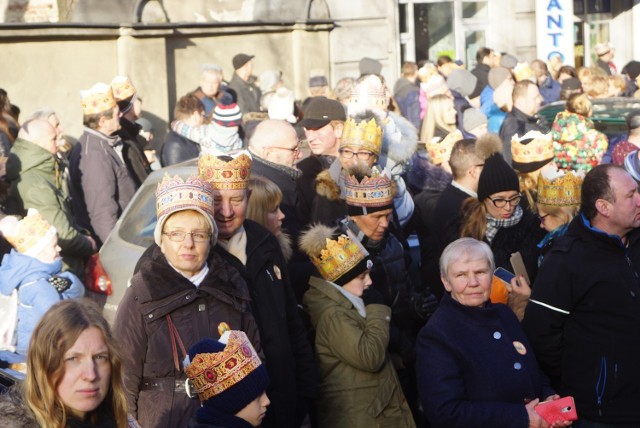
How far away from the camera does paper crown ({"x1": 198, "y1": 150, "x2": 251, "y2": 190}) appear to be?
5809 mm

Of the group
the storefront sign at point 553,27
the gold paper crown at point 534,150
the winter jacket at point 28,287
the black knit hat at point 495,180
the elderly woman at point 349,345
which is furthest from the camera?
the storefront sign at point 553,27

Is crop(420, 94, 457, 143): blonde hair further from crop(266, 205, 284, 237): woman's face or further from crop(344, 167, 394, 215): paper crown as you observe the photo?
crop(266, 205, 284, 237): woman's face

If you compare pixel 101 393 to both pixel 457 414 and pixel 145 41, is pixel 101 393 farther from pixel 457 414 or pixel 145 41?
pixel 145 41

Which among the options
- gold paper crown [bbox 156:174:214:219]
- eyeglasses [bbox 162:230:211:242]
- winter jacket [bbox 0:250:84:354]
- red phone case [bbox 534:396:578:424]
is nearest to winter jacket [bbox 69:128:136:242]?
winter jacket [bbox 0:250:84:354]

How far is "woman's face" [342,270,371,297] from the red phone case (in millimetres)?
1252

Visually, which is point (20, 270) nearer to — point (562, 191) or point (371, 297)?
point (371, 297)

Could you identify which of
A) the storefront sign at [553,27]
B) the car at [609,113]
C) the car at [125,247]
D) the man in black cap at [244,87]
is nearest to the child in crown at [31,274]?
the car at [125,247]

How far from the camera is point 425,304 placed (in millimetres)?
6863

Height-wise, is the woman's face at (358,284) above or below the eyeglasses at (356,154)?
below

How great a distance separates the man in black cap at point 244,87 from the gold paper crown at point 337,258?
9.76 meters

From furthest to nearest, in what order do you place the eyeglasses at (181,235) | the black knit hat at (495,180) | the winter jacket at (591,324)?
the black knit hat at (495,180), the winter jacket at (591,324), the eyeglasses at (181,235)

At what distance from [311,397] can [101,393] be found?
5.99 feet

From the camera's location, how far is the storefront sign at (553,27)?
840 inches

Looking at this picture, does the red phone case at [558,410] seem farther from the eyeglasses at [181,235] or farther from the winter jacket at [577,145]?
the winter jacket at [577,145]
